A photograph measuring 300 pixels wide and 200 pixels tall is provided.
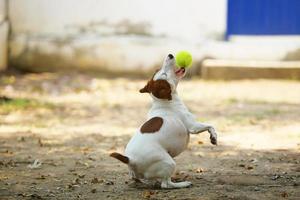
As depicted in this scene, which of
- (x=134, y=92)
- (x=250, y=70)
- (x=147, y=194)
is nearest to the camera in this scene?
(x=147, y=194)

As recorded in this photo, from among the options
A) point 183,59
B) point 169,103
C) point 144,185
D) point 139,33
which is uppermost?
point 183,59

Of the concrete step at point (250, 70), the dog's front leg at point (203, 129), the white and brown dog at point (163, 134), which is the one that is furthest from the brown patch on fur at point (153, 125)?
the concrete step at point (250, 70)

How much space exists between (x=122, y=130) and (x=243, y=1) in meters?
5.13

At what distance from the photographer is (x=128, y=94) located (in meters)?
9.86

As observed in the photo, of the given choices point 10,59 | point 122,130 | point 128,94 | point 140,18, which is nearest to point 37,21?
point 10,59

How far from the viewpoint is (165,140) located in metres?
4.38

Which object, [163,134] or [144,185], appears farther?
[144,185]

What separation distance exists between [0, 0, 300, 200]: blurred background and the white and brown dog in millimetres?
146

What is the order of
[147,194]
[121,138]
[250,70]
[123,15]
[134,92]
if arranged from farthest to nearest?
[123,15] → [250,70] → [134,92] → [121,138] → [147,194]

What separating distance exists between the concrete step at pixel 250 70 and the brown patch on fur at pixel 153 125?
653 centimetres

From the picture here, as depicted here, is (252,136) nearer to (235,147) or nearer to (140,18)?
(235,147)

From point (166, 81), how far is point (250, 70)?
257 inches

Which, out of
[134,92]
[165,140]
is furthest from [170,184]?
[134,92]

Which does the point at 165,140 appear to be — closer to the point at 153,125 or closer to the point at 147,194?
the point at 153,125
